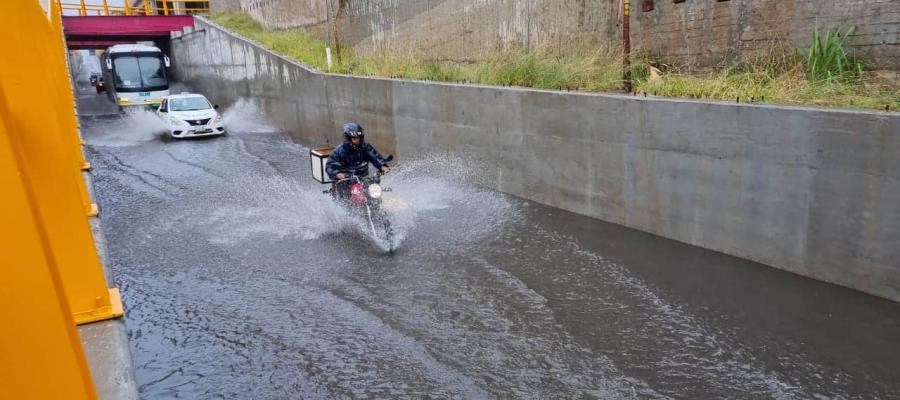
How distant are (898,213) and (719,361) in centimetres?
249

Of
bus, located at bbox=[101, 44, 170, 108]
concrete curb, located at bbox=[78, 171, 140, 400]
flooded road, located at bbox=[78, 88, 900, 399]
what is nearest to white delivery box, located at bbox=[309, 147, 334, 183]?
flooded road, located at bbox=[78, 88, 900, 399]

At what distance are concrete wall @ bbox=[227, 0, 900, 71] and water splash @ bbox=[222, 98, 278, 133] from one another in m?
5.24

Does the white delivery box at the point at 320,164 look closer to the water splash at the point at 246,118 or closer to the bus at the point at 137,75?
the water splash at the point at 246,118

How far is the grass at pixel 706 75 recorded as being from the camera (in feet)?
25.6

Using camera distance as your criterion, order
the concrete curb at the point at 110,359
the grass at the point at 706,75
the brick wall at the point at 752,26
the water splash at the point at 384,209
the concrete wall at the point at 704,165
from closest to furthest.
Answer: the concrete curb at the point at 110,359, the concrete wall at the point at 704,165, the grass at the point at 706,75, the brick wall at the point at 752,26, the water splash at the point at 384,209

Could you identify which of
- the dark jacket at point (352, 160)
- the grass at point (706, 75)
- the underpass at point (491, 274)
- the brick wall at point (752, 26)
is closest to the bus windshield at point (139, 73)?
the grass at point (706, 75)

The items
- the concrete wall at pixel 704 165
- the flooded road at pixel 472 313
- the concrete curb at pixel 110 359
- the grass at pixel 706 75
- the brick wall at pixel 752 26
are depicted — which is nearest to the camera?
the concrete curb at pixel 110 359

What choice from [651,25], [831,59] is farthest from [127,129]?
[831,59]

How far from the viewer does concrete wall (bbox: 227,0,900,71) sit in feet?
27.4

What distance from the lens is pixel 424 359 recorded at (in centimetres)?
579

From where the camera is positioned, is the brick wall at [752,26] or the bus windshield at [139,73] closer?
the brick wall at [752,26]

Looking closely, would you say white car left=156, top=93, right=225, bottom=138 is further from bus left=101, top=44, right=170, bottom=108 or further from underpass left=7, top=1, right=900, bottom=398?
underpass left=7, top=1, right=900, bottom=398

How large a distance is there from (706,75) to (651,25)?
166 centimetres

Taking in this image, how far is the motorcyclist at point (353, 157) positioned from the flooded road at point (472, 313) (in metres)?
0.82
